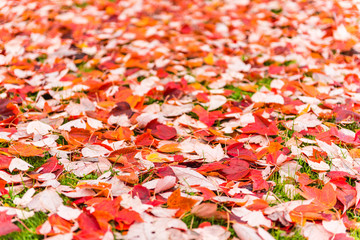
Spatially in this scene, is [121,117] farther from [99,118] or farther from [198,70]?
[198,70]

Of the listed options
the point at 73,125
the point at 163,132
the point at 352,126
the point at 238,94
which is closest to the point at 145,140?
the point at 163,132

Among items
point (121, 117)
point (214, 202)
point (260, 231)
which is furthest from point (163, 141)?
point (260, 231)

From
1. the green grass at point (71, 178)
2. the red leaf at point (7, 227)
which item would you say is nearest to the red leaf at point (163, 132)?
the green grass at point (71, 178)

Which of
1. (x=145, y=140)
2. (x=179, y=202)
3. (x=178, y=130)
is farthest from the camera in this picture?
(x=178, y=130)

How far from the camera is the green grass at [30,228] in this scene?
3.62 ft

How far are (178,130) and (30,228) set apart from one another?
2.64 ft

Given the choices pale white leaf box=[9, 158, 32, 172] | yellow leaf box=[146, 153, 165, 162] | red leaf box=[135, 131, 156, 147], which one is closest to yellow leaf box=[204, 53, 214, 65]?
red leaf box=[135, 131, 156, 147]

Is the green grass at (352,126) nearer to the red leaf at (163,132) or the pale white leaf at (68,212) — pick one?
the red leaf at (163,132)

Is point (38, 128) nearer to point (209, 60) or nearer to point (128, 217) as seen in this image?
point (128, 217)

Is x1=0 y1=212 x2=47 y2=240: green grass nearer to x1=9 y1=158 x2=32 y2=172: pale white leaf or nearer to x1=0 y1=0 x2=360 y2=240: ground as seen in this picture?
x1=0 y1=0 x2=360 y2=240: ground

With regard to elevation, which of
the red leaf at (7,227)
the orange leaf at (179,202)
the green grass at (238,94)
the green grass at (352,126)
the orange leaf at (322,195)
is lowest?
the green grass at (352,126)

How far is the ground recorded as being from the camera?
1.15m

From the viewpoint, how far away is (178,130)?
1.74 m

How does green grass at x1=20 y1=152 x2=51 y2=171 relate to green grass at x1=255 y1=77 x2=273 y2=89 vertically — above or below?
above
